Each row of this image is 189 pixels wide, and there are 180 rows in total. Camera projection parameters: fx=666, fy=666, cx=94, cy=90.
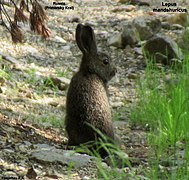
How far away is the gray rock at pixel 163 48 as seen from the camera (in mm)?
8828

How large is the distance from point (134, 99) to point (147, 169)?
3037 mm

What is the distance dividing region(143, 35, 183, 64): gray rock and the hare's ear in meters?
3.13

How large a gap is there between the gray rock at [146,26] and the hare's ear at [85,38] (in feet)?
14.0

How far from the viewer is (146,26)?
392 inches

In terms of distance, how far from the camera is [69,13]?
37.6 feet

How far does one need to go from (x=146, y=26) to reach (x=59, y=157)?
5444mm

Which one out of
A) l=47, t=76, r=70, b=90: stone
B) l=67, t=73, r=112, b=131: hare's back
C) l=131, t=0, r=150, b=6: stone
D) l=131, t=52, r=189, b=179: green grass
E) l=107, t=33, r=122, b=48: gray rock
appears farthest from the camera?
l=131, t=0, r=150, b=6: stone

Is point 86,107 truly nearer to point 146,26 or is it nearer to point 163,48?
point 163,48

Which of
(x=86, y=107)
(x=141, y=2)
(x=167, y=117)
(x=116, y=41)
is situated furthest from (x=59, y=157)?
(x=141, y=2)

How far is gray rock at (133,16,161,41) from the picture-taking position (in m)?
9.94

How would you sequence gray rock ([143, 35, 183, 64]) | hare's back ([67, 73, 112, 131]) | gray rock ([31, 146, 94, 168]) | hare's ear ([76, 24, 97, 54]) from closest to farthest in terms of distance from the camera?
gray rock ([31, 146, 94, 168]) → hare's back ([67, 73, 112, 131]) → hare's ear ([76, 24, 97, 54]) → gray rock ([143, 35, 183, 64])

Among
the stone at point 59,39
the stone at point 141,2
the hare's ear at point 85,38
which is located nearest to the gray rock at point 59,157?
the hare's ear at point 85,38

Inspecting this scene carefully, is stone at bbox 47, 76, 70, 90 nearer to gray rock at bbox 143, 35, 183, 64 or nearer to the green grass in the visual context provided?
the green grass

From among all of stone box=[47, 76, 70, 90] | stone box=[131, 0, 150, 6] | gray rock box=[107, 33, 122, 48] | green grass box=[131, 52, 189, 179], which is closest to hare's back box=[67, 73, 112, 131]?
green grass box=[131, 52, 189, 179]
